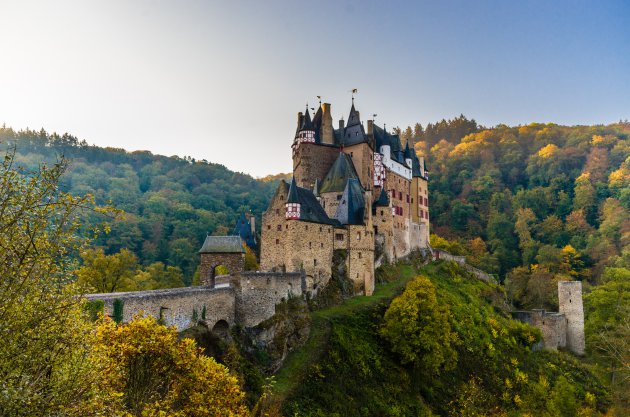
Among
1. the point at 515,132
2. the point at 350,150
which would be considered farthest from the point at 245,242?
the point at 515,132

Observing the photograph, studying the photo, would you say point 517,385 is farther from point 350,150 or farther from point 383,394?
point 350,150

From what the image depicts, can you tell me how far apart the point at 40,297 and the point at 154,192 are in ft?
291

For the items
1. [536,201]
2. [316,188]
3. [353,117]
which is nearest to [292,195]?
[316,188]

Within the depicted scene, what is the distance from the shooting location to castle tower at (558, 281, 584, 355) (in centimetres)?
5109

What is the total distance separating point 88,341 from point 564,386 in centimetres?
3878

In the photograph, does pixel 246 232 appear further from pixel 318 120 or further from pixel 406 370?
pixel 406 370

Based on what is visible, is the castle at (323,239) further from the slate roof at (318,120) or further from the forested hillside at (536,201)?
the forested hillside at (536,201)

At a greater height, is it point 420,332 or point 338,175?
point 338,175

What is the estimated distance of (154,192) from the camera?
95688 millimetres

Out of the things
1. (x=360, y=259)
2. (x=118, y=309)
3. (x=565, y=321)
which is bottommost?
(x=565, y=321)

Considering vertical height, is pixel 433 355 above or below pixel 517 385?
above

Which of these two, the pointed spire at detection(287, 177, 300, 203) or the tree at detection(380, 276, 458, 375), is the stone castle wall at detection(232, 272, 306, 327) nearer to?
the pointed spire at detection(287, 177, 300, 203)

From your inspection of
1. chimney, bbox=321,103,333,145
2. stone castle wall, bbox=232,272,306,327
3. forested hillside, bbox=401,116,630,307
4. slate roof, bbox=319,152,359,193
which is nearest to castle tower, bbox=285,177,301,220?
stone castle wall, bbox=232,272,306,327

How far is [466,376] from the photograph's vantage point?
36.5 metres
